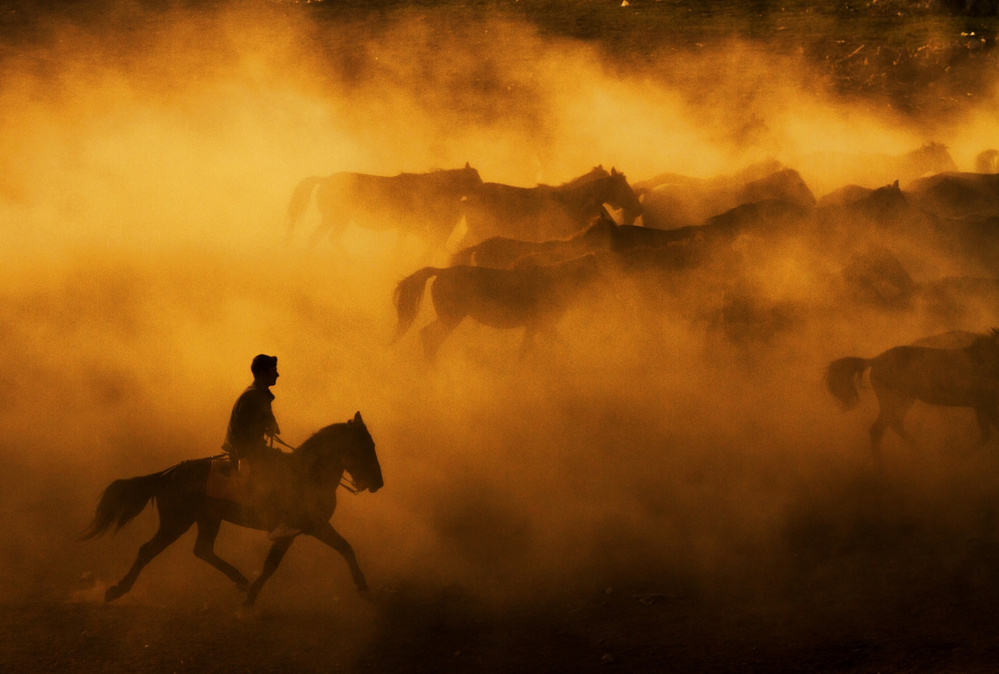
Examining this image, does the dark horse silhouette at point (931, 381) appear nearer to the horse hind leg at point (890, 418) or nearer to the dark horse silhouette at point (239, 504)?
the horse hind leg at point (890, 418)

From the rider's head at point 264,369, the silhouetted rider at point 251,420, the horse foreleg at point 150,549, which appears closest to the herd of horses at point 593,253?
the horse foreleg at point 150,549

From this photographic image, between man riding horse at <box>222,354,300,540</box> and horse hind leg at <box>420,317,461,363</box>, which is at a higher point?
horse hind leg at <box>420,317,461,363</box>

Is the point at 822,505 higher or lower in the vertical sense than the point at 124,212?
lower

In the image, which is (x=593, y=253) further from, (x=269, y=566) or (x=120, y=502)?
(x=120, y=502)

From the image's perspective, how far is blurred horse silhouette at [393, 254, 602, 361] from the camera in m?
11.9

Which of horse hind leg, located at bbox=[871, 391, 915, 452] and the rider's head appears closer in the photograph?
the rider's head

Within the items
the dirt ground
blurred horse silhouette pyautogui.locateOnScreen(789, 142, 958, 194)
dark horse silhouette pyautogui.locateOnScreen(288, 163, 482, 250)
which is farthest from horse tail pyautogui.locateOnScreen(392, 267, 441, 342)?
blurred horse silhouette pyautogui.locateOnScreen(789, 142, 958, 194)

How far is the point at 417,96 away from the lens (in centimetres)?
2366

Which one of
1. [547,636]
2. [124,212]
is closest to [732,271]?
[547,636]

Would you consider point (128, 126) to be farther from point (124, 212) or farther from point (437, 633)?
point (437, 633)

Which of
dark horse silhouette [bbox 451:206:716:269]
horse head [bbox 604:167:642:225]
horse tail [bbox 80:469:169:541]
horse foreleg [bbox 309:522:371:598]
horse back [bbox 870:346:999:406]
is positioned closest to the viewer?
horse tail [bbox 80:469:169:541]

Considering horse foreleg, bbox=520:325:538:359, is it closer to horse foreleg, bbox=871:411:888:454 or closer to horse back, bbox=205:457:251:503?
horse foreleg, bbox=871:411:888:454

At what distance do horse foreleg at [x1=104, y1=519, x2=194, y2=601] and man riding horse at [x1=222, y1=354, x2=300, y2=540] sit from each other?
546 millimetres

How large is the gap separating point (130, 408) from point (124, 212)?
6923mm
